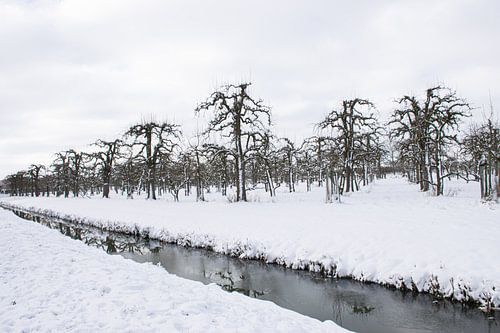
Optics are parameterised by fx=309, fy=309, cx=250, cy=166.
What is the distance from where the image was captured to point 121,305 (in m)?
5.91

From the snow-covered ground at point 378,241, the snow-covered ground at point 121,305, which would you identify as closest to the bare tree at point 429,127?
the snow-covered ground at point 378,241

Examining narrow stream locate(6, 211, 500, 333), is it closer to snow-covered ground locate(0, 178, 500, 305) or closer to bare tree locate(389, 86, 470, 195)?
snow-covered ground locate(0, 178, 500, 305)

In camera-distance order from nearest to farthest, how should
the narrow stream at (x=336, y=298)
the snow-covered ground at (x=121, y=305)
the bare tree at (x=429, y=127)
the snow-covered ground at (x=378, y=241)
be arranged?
the snow-covered ground at (x=121, y=305) < the narrow stream at (x=336, y=298) < the snow-covered ground at (x=378, y=241) < the bare tree at (x=429, y=127)

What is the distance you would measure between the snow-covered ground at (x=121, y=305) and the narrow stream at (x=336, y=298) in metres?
1.47

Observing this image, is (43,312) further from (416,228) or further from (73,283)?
(416,228)

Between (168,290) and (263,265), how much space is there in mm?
4981

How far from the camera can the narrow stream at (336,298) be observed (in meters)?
6.54

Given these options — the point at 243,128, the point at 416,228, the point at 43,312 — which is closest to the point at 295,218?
the point at 416,228

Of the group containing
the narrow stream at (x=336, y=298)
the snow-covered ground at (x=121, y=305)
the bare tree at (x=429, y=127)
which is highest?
the bare tree at (x=429, y=127)

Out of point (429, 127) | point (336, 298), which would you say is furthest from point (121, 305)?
point (429, 127)

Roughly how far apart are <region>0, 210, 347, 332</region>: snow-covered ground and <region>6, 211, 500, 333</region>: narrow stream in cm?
147

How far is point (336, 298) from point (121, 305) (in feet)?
17.4

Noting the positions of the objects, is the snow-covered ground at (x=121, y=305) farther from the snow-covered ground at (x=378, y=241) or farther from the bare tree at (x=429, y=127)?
the bare tree at (x=429, y=127)

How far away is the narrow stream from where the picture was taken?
258 inches
